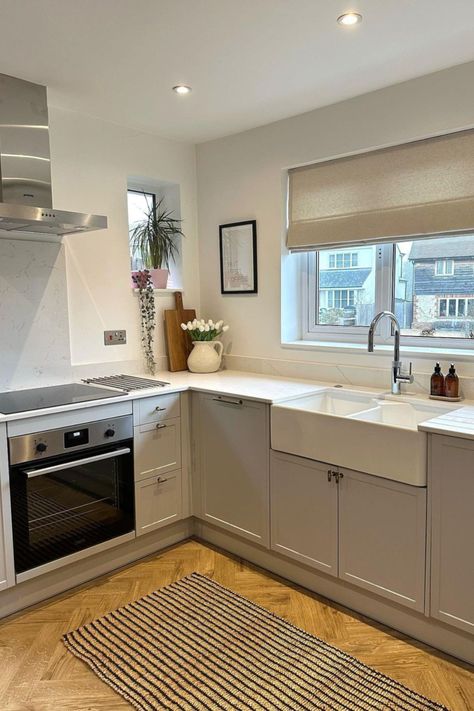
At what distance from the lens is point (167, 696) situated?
190 cm

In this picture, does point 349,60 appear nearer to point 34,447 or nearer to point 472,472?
point 472,472

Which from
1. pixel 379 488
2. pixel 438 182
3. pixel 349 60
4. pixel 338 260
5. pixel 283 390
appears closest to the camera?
pixel 379 488

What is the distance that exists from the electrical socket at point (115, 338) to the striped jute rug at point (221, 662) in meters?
1.48

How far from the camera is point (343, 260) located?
3.17 meters

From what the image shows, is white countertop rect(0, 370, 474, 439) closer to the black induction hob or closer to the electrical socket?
the black induction hob

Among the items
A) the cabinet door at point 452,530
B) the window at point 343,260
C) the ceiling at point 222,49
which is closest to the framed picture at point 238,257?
the window at point 343,260

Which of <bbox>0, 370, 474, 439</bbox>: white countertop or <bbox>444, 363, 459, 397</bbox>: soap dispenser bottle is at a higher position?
<bbox>444, 363, 459, 397</bbox>: soap dispenser bottle

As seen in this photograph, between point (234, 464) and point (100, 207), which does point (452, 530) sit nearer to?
point (234, 464)

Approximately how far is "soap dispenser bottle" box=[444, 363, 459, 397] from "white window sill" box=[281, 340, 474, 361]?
0.10 meters

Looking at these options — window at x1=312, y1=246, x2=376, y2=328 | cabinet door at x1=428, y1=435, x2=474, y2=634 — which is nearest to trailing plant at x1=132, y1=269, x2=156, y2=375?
window at x1=312, y1=246, x2=376, y2=328

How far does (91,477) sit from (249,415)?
83cm

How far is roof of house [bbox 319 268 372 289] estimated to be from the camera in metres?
3.10

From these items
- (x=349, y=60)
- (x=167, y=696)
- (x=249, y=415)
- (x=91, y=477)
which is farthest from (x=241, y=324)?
(x=167, y=696)

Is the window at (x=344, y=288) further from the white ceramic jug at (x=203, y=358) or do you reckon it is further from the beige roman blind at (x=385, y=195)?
the white ceramic jug at (x=203, y=358)
